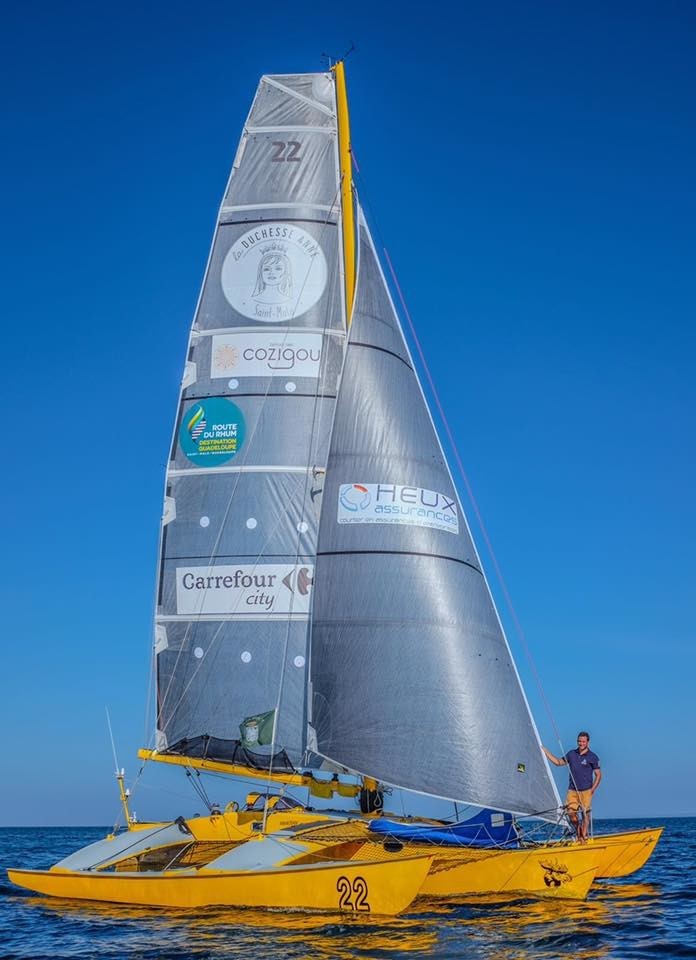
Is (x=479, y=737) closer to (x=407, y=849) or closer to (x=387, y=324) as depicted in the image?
(x=407, y=849)

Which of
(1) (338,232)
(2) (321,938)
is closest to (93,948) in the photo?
(2) (321,938)

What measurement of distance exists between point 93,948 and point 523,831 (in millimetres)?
5832

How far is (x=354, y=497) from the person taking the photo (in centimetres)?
1605

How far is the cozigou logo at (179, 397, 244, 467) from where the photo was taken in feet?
62.7

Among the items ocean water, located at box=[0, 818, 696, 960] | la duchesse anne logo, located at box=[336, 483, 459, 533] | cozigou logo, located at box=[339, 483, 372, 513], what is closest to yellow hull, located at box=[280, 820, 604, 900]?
ocean water, located at box=[0, 818, 696, 960]

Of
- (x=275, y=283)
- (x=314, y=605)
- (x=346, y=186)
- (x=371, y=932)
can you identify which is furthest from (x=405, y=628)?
(x=346, y=186)

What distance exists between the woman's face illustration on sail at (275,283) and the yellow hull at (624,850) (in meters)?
10.4

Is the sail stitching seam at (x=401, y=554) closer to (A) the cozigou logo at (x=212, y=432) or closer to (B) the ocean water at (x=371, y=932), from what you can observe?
(A) the cozigou logo at (x=212, y=432)

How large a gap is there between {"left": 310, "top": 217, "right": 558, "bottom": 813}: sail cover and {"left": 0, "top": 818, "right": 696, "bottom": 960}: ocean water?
4.87 ft

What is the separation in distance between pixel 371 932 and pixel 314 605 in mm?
4572

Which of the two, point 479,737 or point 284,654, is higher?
point 284,654

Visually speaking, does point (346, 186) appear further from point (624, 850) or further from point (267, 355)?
point (624, 850)

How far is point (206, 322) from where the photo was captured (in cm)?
1986

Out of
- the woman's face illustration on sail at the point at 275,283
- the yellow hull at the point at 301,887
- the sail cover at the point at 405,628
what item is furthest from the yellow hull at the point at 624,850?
the woman's face illustration on sail at the point at 275,283
